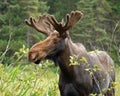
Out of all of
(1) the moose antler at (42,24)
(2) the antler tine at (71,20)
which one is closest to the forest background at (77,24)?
(1) the moose antler at (42,24)

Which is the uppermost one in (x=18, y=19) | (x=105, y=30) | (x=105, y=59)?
(x=105, y=59)

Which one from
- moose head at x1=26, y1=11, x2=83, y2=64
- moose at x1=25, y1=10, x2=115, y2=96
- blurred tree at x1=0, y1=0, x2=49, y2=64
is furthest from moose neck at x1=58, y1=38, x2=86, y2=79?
blurred tree at x1=0, y1=0, x2=49, y2=64

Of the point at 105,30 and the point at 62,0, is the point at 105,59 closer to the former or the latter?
the point at 105,30

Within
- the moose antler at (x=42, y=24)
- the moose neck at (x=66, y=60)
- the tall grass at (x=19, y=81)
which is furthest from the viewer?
the moose antler at (x=42, y=24)

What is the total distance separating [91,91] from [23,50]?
1.55 metres

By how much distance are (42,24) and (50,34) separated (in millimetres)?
394

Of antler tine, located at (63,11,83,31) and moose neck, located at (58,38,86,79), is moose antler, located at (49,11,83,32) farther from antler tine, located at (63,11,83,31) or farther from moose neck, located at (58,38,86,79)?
moose neck, located at (58,38,86,79)

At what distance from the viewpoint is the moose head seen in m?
7.40

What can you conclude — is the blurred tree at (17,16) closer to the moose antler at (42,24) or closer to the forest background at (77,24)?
the forest background at (77,24)

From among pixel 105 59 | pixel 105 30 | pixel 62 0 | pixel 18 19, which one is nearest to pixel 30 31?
pixel 18 19

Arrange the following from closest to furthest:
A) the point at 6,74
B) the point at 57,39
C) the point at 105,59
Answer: the point at 6,74, the point at 57,39, the point at 105,59

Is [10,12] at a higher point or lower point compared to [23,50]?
lower

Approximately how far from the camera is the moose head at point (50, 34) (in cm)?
740

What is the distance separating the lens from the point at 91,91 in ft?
27.3
